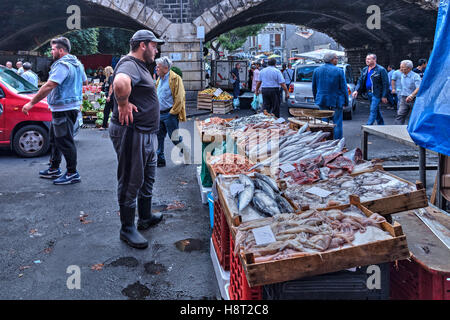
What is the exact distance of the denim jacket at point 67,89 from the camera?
6.59 meters

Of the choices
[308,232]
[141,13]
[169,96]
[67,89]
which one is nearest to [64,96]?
[67,89]

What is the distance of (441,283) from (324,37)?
5073cm

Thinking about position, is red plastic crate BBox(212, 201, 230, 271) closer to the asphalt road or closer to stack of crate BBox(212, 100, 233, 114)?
the asphalt road

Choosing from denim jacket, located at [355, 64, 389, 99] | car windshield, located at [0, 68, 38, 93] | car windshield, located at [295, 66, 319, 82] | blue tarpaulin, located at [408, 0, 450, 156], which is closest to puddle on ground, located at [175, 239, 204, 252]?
blue tarpaulin, located at [408, 0, 450, 156]

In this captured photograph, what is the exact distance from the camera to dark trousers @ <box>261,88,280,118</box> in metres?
12.6

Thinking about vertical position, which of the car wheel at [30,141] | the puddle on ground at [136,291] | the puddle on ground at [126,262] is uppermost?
the car wheel at [30,141]

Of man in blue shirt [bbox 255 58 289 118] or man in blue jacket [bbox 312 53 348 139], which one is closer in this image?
man in blue jacket [bbox 312 53 348 139]

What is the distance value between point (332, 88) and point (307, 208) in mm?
6157

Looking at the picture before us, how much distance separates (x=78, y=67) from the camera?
6953mm

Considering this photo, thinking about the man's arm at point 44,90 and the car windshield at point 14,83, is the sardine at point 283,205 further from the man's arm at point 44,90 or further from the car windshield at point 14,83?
the car windshield at point 14,83

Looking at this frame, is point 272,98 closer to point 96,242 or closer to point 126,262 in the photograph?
point 96,242

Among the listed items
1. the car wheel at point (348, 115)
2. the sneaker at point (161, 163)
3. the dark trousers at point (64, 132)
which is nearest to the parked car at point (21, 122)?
the sneaker at point (161, 163)

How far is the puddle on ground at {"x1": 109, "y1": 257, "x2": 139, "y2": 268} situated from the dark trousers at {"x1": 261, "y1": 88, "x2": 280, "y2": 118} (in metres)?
8.94

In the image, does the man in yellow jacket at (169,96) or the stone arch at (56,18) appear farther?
the stone arch at (56,18)
